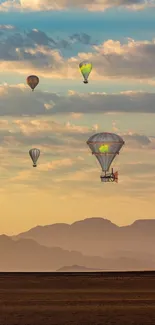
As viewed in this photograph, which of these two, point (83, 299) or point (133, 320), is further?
point (83, 299)

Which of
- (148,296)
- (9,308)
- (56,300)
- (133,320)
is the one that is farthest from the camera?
(148,296)

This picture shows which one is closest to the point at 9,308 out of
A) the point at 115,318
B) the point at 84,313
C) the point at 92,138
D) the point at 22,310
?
the point at 22,310

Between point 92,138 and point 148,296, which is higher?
point 92,138

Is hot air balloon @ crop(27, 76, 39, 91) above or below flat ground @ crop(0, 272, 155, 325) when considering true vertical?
above

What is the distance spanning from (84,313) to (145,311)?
12.3 ft

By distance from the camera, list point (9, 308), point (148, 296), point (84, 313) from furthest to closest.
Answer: point (148, 296) < point (9, 308) < point (84, 313)

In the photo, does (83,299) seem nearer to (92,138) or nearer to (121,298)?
(121,298)

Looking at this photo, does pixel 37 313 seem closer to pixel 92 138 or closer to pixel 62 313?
pixel 62 313

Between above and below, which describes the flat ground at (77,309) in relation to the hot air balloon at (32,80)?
below

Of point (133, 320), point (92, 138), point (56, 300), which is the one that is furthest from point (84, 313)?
point (92, 138)

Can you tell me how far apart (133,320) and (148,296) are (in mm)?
29072

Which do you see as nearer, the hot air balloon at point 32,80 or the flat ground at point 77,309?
the flat ground at point 77,309

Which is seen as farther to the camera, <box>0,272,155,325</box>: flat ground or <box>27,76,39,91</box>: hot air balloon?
<box>27,76,39,91</box>: hot air balloon

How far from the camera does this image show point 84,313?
218ft
